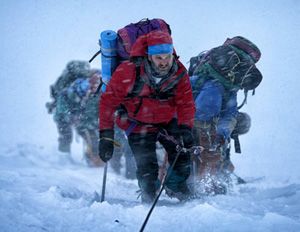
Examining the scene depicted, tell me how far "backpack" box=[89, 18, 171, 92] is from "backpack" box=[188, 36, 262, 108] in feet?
3.23

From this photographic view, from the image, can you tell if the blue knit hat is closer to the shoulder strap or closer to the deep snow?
the shoulder strap

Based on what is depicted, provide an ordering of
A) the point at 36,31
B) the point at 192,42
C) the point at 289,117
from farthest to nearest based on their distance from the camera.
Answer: the point at 36,31
the point at 192,42
the point at 289,117

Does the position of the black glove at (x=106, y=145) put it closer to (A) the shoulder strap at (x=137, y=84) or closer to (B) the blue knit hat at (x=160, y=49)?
(A) the shoulder strap at (x=137, y=84)

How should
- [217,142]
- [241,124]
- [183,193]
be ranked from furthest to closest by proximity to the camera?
[241,124] < [217,142] < [183,193]

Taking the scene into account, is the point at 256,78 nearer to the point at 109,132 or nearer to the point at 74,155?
the point at 109,132

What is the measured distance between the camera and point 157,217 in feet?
12.6

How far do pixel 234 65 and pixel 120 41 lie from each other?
1.56m

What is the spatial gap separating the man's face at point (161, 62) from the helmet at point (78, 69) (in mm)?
5860

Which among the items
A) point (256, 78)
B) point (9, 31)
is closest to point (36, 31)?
point (9, 31)

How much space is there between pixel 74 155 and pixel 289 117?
31.9 ft

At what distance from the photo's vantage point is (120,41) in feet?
17.0

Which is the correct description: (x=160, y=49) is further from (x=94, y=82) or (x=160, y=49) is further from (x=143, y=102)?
(x=94, y=82)

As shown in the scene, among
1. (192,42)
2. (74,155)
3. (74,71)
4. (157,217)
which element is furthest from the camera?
(192,42)

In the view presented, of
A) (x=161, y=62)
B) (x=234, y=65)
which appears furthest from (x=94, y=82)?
(x=161, y=62)
